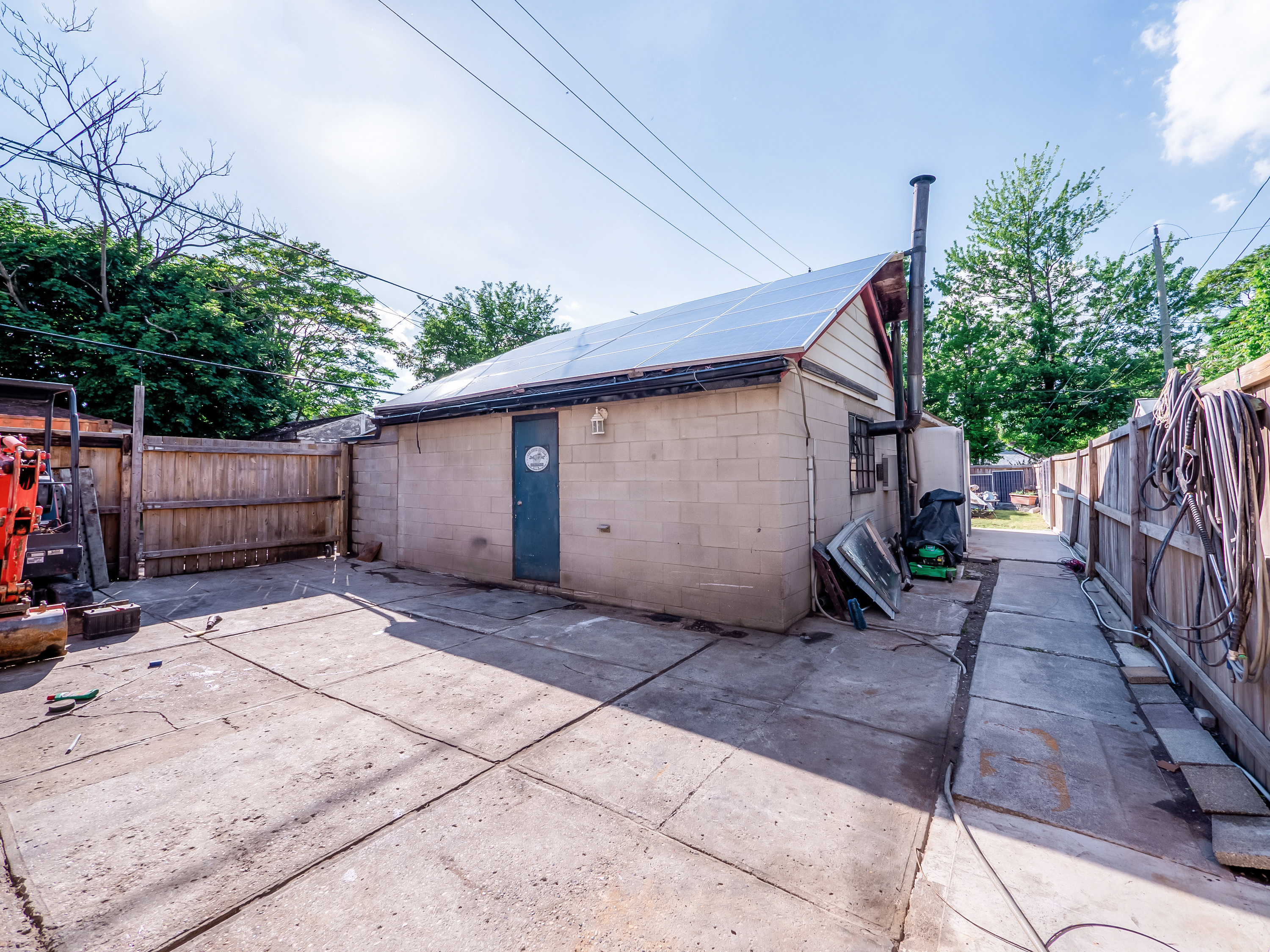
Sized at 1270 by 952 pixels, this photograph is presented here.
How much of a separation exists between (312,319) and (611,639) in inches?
722

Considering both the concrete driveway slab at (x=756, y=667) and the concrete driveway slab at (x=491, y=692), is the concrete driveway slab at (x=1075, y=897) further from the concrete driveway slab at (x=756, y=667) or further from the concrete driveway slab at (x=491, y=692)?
the concrete driveway slab at (x=491, y=692)

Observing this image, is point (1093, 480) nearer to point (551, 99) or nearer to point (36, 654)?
point (551, 99)

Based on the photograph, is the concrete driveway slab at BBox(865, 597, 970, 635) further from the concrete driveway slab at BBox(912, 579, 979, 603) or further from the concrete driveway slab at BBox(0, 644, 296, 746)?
the concrete driveway slab at BBox(0, 644, 296, 746)

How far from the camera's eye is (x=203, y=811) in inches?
86.9

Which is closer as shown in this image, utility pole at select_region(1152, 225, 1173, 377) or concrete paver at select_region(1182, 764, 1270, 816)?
concrete paver at select_region(1182, 764, 1270, 816)

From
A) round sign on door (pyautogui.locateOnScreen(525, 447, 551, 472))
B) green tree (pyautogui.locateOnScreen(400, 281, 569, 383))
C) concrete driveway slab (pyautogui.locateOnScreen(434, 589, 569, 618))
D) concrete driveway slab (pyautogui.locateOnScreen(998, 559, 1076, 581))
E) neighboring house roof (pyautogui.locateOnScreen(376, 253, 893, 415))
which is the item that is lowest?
concrete driveway slab (pyautogui.locateOnScreen(434, 589, 569, 618))

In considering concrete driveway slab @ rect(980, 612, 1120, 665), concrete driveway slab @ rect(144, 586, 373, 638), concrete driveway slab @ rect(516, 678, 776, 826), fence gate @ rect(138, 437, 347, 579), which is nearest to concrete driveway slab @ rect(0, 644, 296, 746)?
concrete driveway slab @ rect(144, 586, 373, 638)

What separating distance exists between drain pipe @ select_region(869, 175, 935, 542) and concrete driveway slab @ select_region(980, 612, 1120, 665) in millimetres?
2765

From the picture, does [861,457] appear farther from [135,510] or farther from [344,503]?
[135,510]

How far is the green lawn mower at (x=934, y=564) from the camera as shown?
22.9 ft

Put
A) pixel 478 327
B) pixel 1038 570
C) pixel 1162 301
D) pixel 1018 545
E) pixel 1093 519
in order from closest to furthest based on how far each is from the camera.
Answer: pixel 1093 519 → pixel 1038 570 → pixel 1018 545 → pixel 1162 301 → pixel 478 327

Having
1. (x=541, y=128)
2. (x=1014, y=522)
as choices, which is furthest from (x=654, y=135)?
(x=1014, y=522)

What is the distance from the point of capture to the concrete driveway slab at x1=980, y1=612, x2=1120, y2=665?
4.20 metres

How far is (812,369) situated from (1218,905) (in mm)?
Result: 4524
